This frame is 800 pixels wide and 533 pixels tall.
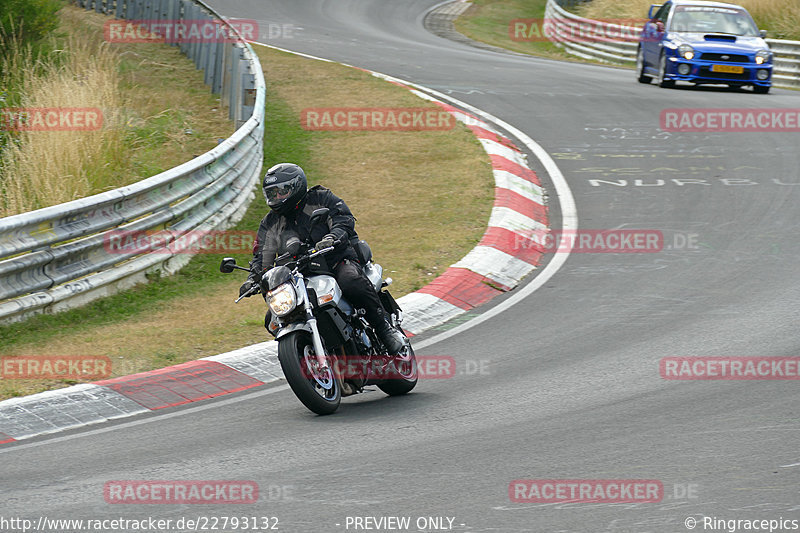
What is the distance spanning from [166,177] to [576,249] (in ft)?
14.9

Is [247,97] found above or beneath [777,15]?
beneath

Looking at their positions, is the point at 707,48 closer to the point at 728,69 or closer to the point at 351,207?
the point at 728,69

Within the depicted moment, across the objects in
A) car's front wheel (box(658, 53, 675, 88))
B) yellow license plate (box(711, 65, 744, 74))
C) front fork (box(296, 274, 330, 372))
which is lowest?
front fork (box(296, 274, 330, 372))

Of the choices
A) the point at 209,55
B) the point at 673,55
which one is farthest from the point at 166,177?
the point at 673,55

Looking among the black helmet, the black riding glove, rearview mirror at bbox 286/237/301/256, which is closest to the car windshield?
the black helmet

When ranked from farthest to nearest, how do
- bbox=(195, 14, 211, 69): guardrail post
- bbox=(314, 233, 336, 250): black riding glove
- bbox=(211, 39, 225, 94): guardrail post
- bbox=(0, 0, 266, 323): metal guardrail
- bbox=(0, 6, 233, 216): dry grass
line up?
1. bbox=(195, 14, 211, 69): guardrail post
2. bbox=(211, 39, 225, 94): guardrail post
3. bbox=(0, 6, 233, 216): dry grass
4. bbox=(0, 0, 266, 323): metal guardrail
5. bbox=(314, 233, 336, 250): black riding glove

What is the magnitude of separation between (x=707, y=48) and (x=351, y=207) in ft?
33.7

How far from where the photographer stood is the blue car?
2125cm

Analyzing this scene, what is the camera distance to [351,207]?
14102mm

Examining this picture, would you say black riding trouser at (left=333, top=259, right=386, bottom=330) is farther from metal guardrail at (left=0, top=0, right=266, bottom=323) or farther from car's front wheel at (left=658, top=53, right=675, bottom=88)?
car's front wheel at (left=658, top=53, right=675, bottom=88)

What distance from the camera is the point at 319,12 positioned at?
122 ft

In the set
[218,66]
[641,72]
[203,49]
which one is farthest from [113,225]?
[641,72]

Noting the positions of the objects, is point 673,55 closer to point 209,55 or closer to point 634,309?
point 209,55

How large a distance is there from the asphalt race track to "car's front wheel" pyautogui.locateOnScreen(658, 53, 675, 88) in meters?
8.23
